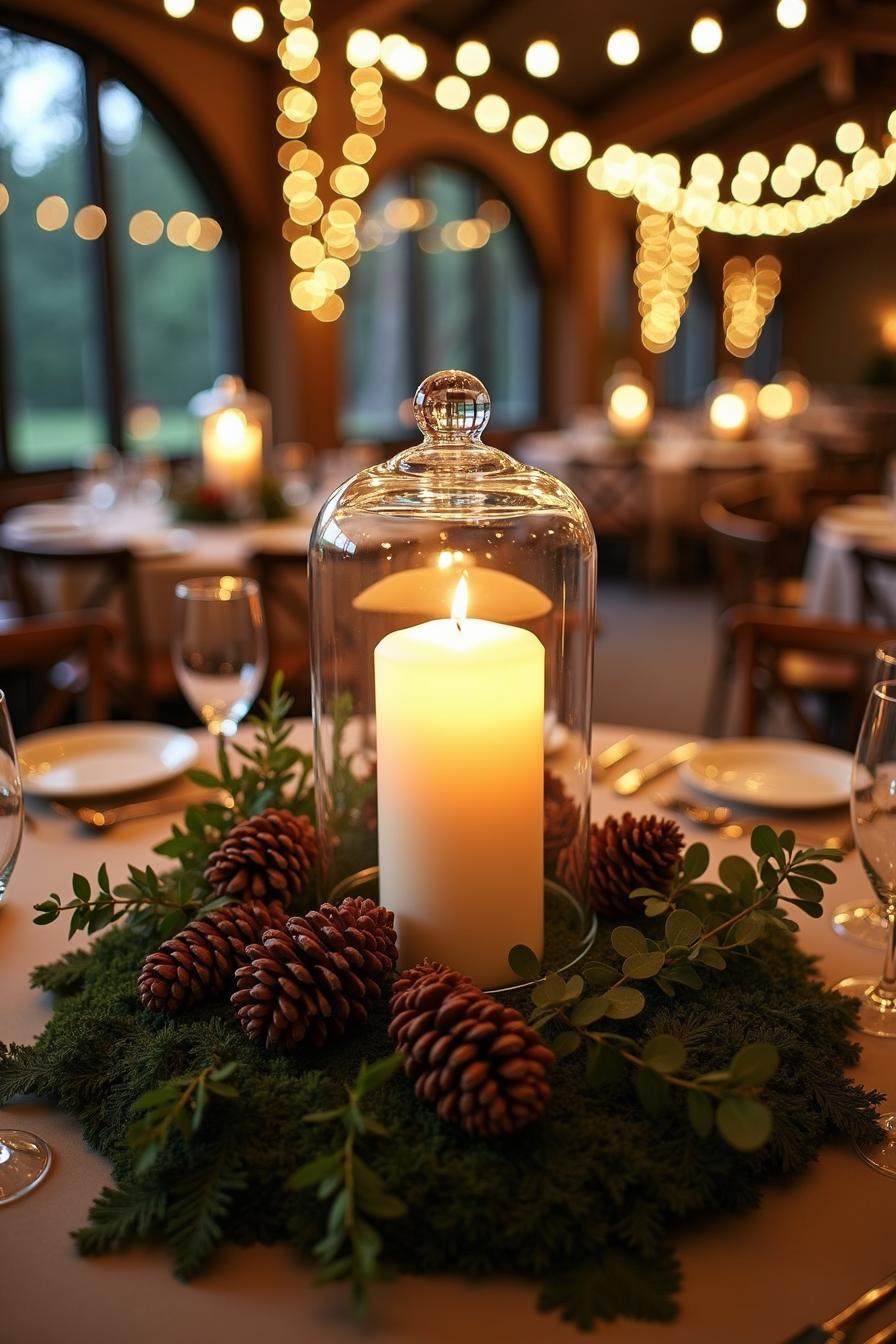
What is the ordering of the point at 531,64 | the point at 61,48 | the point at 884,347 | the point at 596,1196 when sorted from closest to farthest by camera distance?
the point at 596,1196 → the point at 531,64 → the point at 61,48 → the point at 884,347

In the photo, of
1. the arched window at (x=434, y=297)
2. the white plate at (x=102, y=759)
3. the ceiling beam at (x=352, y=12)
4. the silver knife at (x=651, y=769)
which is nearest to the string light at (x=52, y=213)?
the ceiling beam at (x=352, y=12)

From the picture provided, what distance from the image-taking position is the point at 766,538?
3.03 meters

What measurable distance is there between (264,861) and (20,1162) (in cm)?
28

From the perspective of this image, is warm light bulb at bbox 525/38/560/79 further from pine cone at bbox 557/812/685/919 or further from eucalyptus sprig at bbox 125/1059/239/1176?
eucalyptus sprig at bbox 125/1059/239/1176

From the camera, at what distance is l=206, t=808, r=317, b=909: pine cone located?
0.91 meters

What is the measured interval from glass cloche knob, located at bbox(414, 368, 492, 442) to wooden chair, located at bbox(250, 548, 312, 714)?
77.7 inches

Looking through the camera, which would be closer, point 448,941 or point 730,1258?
point 730,1258

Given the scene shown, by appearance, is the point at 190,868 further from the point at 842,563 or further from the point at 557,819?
the point at 842,563

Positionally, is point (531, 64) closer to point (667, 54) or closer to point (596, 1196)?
point (596, 1196)

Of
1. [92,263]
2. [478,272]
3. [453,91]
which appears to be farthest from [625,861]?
[478,272]

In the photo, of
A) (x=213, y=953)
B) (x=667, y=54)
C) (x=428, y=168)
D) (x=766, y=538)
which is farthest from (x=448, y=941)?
(x=667, y=54)

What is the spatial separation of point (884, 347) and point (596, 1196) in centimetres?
1945

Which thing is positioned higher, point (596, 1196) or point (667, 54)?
point (667, 54)

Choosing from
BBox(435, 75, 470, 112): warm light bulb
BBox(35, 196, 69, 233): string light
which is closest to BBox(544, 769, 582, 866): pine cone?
BBox(435, 75, 470, 112): warm light bulb
